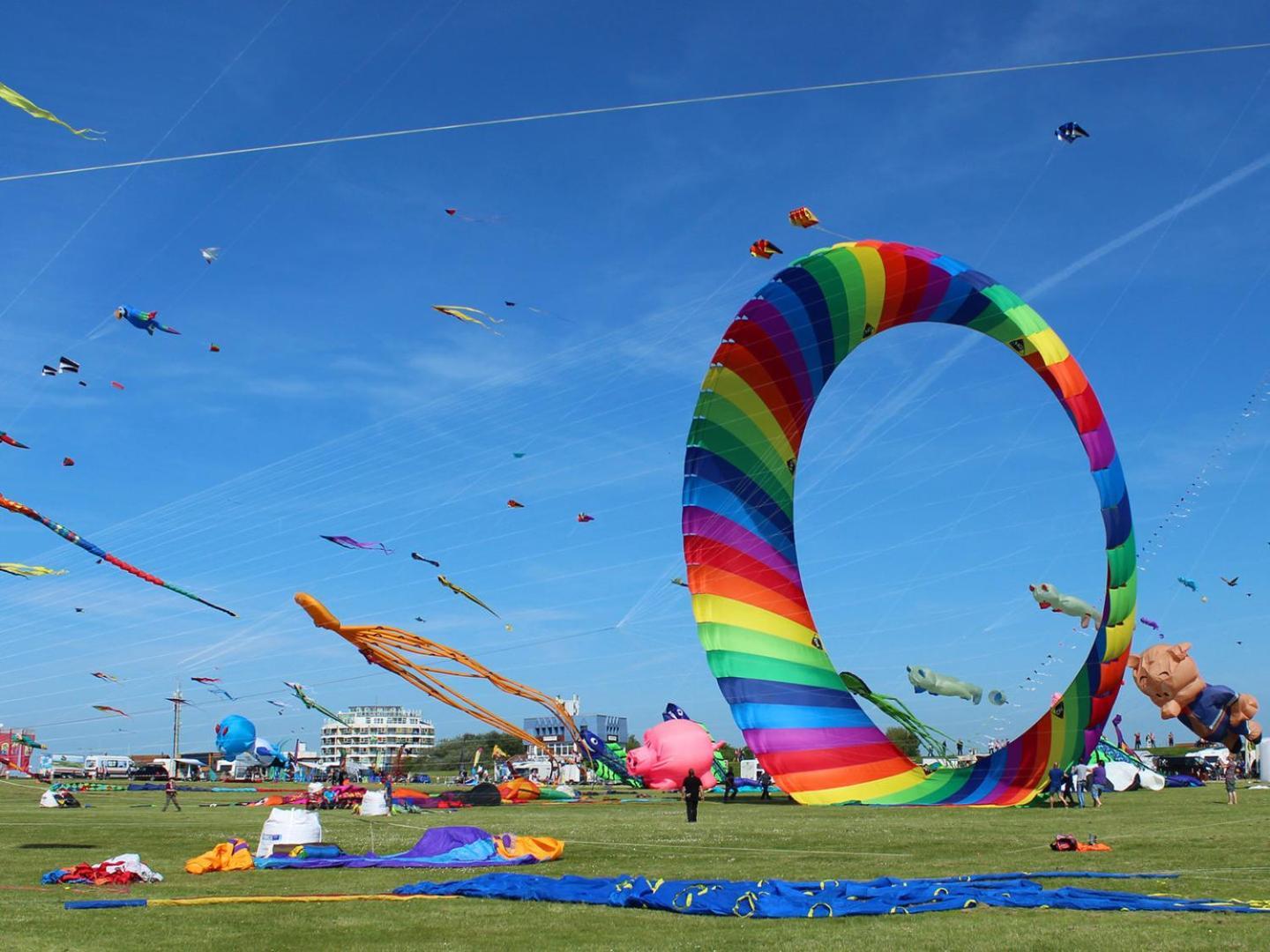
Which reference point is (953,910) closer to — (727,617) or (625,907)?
(625,907)

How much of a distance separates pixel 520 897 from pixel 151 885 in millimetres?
3780

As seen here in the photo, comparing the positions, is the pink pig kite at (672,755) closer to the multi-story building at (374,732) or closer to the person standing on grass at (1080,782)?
the person standing on grass at (1080,782)

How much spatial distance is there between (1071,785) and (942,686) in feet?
8.46

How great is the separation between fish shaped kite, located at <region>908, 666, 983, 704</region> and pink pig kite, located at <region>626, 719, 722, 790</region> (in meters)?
8.92

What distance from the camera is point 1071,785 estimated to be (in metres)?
19.8

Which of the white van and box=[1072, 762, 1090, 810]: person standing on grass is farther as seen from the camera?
the white van

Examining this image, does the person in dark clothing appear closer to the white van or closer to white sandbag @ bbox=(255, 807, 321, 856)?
white sandbag @ bbox=(255, 807, 321, 856)

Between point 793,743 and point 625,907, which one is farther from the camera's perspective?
point 793,743

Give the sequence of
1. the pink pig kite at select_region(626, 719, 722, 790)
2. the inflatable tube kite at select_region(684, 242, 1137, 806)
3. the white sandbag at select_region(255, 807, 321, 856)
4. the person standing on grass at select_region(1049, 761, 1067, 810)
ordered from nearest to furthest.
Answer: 1. the white sandbag at select_region(255, 807, 321, 856)
2. the person standing on grass at select_region(1049, 761, 1067, 810)
3. the inflatable tube kite at select_region(684, 242, 1137, 806)
4. the pink pig kite at select_region(626, 719, 722, 790)

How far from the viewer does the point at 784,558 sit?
21156 mm

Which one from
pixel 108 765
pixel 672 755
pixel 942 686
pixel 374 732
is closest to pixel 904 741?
pixel 672 755

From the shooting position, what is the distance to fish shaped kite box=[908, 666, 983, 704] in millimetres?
20650

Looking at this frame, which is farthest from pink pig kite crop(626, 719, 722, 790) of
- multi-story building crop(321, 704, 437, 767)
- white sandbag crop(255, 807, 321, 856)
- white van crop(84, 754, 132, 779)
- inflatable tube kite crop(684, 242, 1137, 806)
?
multi-story building crop(321, 704, 437, 767)

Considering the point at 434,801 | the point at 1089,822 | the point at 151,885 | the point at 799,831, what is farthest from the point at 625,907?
the point at 434,801
